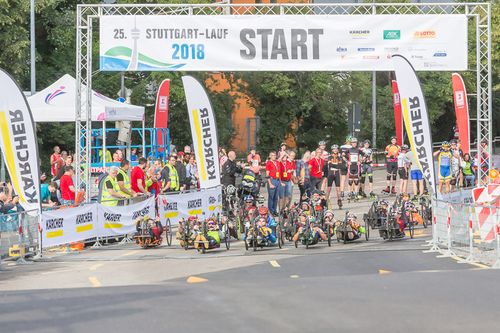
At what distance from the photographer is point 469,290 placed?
1353cm

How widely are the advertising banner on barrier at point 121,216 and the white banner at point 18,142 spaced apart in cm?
215

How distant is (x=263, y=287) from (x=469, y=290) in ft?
8.86

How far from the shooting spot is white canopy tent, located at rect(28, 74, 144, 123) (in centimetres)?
3191

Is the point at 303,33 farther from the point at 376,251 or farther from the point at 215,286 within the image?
the point at 215,286

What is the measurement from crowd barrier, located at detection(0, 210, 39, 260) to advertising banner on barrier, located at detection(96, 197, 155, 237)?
2.35 meters

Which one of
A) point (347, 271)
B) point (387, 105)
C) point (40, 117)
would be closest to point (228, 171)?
point (40, 117)

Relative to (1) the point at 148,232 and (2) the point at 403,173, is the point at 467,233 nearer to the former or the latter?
(1) the point at 148,232

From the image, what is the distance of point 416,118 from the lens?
22234 millimetres

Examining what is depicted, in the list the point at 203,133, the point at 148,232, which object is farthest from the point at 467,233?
the point at 203,133

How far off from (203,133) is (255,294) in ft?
45.8

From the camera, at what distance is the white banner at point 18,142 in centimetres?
2130

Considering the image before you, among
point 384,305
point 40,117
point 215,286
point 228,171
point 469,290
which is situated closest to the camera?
point 384,305

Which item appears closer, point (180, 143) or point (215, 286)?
point (215, 286)

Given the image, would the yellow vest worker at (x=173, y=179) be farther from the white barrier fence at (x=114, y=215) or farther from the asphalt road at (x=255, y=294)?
the asphalt road at (x=255, y=294)
